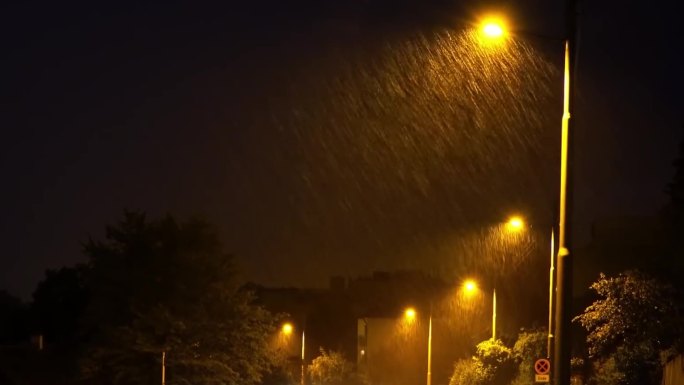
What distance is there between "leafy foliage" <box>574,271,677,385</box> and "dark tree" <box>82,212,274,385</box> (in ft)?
59.8

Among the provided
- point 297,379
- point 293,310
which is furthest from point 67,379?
point 293,310

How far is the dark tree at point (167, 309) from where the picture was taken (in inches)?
1591

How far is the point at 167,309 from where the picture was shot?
39938 millimetres

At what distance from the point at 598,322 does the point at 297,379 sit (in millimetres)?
34841

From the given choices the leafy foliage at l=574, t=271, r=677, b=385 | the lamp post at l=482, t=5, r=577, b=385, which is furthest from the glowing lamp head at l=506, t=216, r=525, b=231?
the lamp post at l=482, t=5, r=577, b=385

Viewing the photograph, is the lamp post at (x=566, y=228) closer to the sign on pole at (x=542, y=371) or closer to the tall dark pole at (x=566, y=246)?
the tall dark pole at (x=566, y=246)

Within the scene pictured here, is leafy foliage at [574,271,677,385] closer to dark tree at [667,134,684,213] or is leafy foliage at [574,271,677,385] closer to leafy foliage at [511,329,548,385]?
dark tree at [667,134,684,213]

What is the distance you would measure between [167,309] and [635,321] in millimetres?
19959

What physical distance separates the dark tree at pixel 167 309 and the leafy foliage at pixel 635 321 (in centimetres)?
1822

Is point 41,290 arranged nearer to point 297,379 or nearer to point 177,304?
point 297,379

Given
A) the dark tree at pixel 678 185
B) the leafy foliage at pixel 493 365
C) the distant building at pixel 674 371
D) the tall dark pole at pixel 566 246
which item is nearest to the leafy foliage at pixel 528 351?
the leafy foliage at pixel 493 365

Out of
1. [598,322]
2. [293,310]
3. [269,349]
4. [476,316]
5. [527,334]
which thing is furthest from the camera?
[293,310]

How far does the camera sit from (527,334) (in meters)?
40.8

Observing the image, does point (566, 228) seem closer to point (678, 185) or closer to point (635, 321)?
point (635, 321)
